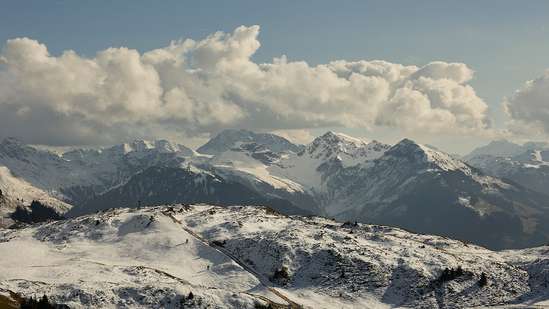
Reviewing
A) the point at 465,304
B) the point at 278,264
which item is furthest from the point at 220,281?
the point at 465,304

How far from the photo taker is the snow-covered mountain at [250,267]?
11675 centimetres

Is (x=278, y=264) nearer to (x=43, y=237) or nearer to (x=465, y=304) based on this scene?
(x=465, y=304)

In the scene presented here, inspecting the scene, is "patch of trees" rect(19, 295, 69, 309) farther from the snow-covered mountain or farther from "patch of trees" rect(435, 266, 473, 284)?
"patch of trees" rect(435, 266, 473, 284)

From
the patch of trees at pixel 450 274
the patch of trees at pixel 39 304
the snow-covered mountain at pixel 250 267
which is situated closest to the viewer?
the patch of trees at pixel 39 304

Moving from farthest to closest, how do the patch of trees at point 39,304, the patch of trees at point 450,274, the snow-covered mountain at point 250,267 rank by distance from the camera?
the patch of trees at point 450,274 < the snow-covered mountain at point 250,267 < the patch of trees at point 39,304

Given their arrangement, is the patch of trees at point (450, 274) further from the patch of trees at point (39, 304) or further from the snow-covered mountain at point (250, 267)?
the patch of trees at point (39, 304)

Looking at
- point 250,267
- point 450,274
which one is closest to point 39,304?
point 250,267

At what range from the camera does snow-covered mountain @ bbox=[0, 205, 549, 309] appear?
383ft

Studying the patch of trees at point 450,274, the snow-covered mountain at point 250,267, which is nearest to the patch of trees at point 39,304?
the snow-covered mountain at point 250,267

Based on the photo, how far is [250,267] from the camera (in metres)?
141

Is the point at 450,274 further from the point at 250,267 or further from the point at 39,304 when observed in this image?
the point at 39,304

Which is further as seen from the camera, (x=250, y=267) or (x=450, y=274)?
(x=250, y=267)

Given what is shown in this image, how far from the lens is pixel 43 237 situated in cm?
16188

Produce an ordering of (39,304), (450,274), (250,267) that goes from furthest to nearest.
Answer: (250,267), (450,274), (39,304)
